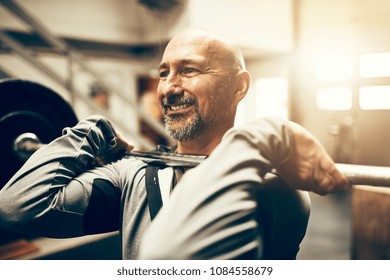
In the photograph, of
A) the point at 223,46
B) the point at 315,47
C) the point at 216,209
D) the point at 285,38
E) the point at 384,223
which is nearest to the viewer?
the point at 216,209

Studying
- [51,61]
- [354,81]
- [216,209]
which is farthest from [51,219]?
[51,61]

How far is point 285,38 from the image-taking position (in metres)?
3.24

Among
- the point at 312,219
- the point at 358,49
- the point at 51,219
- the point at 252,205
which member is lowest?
the point at 312,219

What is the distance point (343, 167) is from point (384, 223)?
5.18ft

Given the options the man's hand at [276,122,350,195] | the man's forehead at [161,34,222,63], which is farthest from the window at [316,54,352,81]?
the man's hand at [276,122,350,195]

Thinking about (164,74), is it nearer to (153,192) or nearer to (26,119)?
(153,192)

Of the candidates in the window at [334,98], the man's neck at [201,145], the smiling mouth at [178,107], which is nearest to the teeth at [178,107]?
the smiling mouth at [178,107]

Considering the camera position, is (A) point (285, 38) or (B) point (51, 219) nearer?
(B) point (51, 219)

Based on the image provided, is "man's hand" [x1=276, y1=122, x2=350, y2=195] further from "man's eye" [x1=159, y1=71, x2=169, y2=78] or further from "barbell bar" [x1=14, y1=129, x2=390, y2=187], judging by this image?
"man's eye" [x1=159, y1=71, x2=169, y2=78]

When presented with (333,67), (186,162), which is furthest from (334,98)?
(186,162)

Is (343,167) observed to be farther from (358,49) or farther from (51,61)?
(51,61)

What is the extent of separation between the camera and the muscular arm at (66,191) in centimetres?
80

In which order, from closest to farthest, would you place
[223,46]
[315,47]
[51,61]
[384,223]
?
[223,46], [384,223], [315,47], [51,61]
